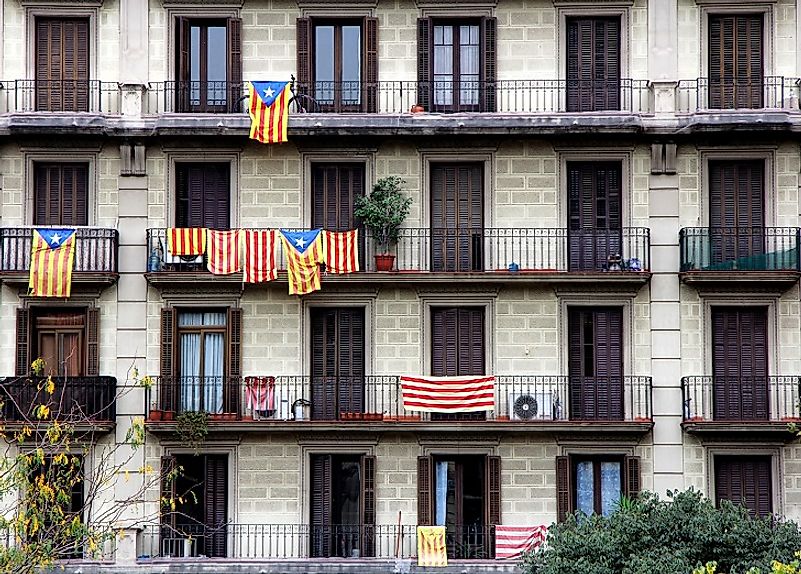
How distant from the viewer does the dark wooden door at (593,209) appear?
3167cm

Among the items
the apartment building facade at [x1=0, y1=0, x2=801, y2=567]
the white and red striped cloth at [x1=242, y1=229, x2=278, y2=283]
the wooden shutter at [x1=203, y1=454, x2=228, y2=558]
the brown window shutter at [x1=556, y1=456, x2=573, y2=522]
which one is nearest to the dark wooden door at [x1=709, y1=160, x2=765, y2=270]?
the apartment building facade at [x1=0, y1=0, x2=801, y2=567]

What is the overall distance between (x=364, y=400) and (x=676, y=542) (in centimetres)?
837

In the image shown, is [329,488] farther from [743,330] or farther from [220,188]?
[743,330]

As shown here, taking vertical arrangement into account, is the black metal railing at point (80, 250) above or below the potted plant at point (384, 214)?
below

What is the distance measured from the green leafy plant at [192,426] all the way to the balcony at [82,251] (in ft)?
11.8

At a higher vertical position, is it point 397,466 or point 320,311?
point 320,311

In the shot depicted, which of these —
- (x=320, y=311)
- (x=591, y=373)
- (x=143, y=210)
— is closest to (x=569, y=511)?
(x=591, y=373)

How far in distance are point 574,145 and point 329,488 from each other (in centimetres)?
960

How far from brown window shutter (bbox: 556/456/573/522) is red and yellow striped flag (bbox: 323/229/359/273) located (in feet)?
20.8

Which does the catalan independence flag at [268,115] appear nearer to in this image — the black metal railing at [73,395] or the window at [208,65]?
the window at [208,65]

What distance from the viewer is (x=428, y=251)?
104 feet

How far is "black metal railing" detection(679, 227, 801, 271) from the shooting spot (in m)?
A: 31.1

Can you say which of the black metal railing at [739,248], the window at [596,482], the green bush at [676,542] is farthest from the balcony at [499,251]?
the green bush at [676,542]

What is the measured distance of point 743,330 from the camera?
1241 inches
